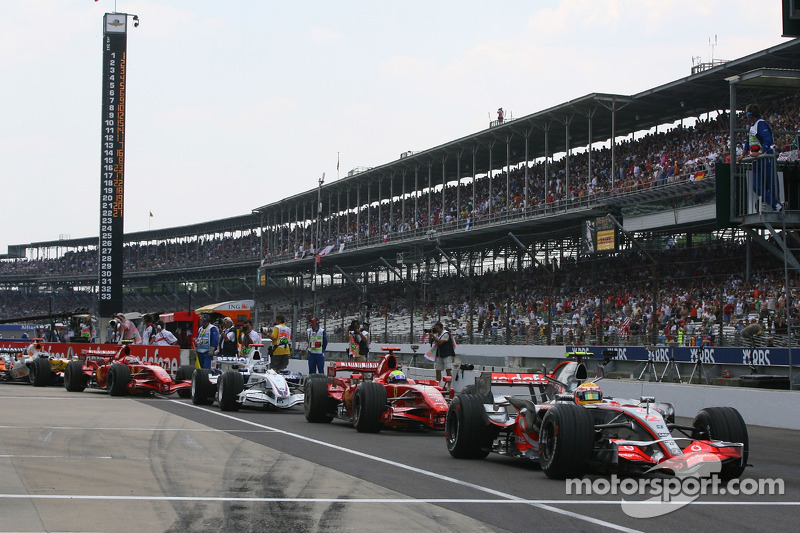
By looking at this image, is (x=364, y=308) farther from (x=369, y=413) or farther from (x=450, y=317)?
(x=369, y=413)

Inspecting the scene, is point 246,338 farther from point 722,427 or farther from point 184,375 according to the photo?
point 722,427

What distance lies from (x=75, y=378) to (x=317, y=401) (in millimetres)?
9647

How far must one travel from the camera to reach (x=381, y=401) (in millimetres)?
15000

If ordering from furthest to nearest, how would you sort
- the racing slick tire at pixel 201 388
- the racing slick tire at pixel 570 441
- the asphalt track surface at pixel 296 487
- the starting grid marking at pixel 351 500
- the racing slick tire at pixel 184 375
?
the racing slick tire at pixel 184 375, the racing slick tire at pixel 201 388, the racing slick tire at pixel 570 441, the starting grid marking at pixel 351 500, the asphalt track surface at pixel 296 487

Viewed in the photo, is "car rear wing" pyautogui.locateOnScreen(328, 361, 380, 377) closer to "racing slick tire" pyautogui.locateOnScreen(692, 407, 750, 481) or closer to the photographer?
the photographer

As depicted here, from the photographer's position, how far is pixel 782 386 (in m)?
18.5

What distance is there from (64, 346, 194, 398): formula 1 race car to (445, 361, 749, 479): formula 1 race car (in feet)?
39.0

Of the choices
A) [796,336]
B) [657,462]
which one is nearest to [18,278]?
[796,336]

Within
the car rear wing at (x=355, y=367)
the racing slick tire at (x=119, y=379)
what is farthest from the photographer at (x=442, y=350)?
the racing slick tire at (x=119, y=379)

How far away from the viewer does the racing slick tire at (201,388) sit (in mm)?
20188

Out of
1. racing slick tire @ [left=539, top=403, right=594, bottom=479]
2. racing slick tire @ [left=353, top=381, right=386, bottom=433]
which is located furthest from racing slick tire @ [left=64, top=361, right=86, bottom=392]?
racing slick tire @ [left=539, top=403, right=594, bottom=479]

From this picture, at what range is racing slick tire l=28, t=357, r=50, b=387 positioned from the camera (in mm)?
25844

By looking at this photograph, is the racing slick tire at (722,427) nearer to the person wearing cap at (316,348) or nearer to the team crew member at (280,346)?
the team crew member at (280,346)

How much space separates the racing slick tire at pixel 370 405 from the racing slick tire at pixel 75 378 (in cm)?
1127
